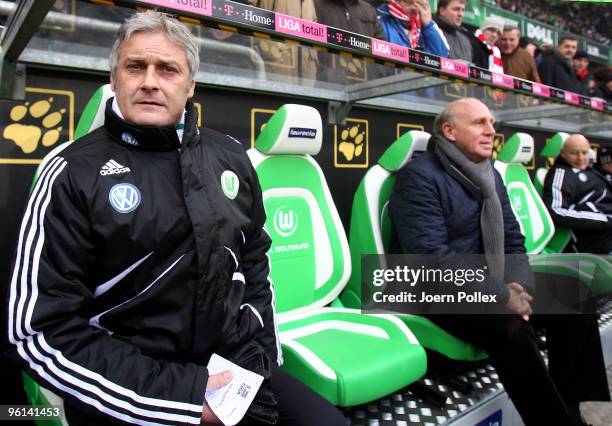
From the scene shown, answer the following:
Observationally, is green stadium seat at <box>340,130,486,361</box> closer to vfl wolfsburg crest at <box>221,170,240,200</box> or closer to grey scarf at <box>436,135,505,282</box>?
grey scarf at <box>436,135,505,282</box>

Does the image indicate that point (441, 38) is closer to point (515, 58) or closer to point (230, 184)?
point (515, 58)

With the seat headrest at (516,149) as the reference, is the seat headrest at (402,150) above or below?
below

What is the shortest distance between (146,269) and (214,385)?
257 millimetres

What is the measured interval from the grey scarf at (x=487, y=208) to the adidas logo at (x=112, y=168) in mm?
1244

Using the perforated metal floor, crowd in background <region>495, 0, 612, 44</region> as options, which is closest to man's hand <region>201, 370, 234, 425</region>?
the perforated metal floor

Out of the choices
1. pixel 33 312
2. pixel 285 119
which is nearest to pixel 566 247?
pixel 285 119

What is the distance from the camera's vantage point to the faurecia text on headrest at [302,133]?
159 centimetres

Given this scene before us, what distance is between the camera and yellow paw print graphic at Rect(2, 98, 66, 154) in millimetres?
1384

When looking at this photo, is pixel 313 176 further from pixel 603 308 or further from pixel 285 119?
pixel 603 308

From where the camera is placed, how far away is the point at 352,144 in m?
2.35

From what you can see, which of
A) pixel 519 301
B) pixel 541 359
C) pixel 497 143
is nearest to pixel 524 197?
pixel 497 143

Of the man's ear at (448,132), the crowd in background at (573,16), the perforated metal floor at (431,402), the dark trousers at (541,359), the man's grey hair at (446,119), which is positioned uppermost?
the crowd in background at (573,16)

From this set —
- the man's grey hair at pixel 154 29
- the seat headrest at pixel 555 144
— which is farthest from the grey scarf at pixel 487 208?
the seat headrest at pixel 555 144

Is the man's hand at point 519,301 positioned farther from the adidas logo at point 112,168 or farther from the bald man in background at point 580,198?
the bald man in background at point 580,198
